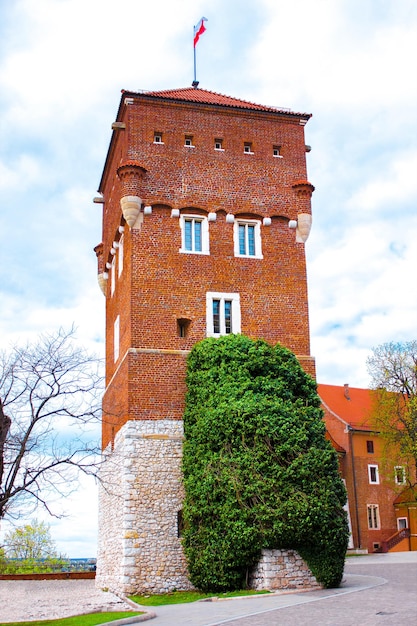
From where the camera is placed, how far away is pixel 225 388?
895 inches

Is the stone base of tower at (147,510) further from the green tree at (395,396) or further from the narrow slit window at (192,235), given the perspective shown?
the green tree at (395,396)

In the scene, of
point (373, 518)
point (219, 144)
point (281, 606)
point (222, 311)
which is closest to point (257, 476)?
point (281, 606)

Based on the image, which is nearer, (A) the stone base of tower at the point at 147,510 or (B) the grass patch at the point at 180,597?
(B) the grass patch at the point at 180,597

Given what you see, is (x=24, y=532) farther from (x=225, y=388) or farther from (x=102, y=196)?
(x=225, y=388)

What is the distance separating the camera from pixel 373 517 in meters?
47.9

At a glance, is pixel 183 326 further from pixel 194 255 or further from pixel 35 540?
pixel 35 540

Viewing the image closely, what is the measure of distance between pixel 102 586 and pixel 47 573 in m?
7.67

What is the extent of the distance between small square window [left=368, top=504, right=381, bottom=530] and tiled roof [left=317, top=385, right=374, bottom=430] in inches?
201

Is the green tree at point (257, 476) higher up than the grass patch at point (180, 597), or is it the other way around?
the green tree at point (257, 476)

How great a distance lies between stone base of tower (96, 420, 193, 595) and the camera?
22609 mm

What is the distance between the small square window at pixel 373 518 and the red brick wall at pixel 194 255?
24729 millimetres

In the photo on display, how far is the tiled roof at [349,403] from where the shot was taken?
165ft

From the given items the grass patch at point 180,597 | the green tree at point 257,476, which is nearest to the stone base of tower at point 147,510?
the grass patch at point 180,597

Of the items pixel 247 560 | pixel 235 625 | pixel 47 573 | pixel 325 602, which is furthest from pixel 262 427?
pixel 47 573
